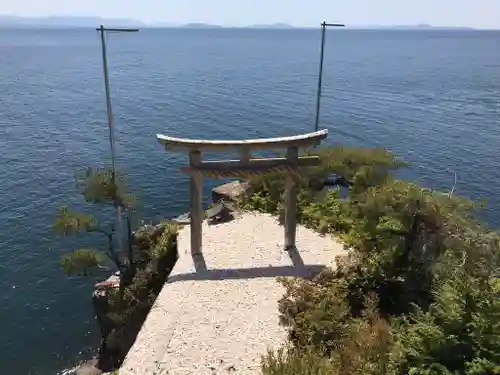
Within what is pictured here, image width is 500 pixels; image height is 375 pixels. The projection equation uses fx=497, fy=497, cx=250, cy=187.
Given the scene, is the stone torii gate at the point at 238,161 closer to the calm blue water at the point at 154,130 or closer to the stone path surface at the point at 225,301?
the stone path surface at the point at 225,301

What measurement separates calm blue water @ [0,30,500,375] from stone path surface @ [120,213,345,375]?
7.89 metres

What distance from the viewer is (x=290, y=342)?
13406 mm

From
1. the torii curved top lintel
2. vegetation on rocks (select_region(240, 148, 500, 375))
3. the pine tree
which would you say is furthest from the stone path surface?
the torii curved top lintel

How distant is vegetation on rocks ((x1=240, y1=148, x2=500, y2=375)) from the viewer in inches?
376

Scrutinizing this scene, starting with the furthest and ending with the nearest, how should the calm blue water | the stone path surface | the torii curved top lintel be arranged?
the calm blue water, the torii curved top lintel, the stone path surface

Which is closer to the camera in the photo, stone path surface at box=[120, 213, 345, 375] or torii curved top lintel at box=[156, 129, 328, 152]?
stone path surface at box=[120, 213, 345, 375]

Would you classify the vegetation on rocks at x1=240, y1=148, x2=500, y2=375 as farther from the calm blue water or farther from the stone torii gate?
the calm blue water

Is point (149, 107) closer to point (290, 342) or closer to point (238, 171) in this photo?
point (238, 171)

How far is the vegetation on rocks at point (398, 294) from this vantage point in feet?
31.3

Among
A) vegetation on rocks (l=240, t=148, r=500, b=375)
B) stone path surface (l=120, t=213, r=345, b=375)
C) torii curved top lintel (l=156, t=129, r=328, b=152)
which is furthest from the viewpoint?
torii curved top lintel (l=156, t=129, r=328, b=152)

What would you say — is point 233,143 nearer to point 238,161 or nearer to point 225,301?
point 238,161

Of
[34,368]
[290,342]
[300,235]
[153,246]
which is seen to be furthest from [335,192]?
[34,368]

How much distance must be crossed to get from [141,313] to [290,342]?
618 cm

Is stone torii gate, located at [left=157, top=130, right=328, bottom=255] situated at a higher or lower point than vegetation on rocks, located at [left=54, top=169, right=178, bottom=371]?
higher
